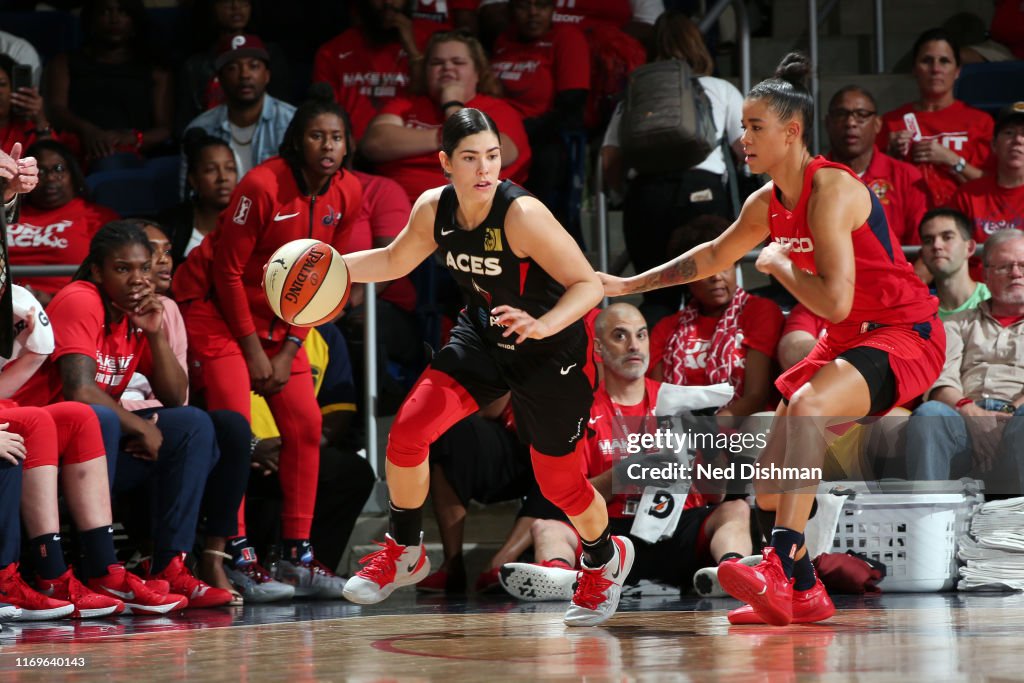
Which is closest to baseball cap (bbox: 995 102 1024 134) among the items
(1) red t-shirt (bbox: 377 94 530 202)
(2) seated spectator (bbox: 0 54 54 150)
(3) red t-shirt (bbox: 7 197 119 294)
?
(1) red t-shirt (bbox: 377 94 530 202)

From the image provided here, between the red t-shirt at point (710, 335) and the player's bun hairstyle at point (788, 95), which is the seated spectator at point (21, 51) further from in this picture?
the player's bun hairstyle at point (788, 95)

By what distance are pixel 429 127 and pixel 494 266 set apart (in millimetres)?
3219

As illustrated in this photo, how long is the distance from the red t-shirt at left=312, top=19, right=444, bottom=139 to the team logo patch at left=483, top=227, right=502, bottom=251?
3605 mm

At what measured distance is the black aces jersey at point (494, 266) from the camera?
427cm

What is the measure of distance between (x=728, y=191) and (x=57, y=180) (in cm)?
344

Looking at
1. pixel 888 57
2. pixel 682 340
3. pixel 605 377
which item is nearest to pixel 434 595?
pixel 605 377

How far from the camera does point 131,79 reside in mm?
8047

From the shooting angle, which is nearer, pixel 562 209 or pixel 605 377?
pixel 605 377

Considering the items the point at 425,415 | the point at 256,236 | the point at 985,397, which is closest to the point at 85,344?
the point at 256,236

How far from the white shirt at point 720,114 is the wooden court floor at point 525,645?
8.64 feet

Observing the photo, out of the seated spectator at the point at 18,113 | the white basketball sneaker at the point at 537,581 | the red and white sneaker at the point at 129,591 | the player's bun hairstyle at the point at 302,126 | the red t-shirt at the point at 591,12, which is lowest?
the white basketball sneaker at the point at 537,581

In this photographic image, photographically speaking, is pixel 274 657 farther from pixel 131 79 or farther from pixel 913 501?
pixel 131 79

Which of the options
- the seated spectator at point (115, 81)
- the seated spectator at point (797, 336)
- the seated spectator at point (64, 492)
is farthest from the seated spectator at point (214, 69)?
the seated spectator at point (797, 336)

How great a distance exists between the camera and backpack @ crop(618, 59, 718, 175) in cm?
669
